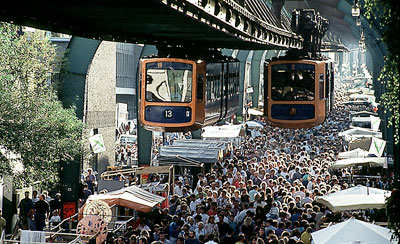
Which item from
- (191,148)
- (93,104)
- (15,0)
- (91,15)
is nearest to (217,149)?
(191,148)

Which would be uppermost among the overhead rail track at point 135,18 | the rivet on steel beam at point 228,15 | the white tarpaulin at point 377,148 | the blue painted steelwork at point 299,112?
the rivet on steel beam at point 228,15

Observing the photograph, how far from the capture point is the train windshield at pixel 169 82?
72.6ft

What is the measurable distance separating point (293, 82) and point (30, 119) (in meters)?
9.83

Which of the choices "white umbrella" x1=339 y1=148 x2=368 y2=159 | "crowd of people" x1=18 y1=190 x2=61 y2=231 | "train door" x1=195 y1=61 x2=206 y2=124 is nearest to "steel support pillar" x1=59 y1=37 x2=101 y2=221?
"crowd of people" x1=18 y1=190 x2=61 y2=231

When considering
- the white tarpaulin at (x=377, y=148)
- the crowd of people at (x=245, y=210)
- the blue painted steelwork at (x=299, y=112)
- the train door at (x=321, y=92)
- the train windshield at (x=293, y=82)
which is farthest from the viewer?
the white tarpaulin at (x=377, y=148)

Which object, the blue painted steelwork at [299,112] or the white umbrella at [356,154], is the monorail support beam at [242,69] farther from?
the blue painted steelwork at [299,112]

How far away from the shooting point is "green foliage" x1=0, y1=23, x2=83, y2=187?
1869 centimetres

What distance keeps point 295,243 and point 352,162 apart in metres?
11.4

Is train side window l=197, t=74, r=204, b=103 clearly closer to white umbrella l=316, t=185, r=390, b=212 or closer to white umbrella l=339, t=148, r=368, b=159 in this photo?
white umbrella l=316, t=185, r=390, b=212

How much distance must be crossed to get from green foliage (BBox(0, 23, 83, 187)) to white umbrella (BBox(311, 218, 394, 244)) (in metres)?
7.06

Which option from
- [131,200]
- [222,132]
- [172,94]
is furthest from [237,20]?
[222,132]

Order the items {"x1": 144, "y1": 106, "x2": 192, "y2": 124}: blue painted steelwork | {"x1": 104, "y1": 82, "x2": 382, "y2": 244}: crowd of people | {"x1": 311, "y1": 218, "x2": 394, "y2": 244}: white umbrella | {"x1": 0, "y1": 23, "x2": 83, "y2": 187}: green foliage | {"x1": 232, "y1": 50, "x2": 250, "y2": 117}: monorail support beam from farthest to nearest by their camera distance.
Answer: {"x1": 232, "y1": 50, "x2": 250, "y2": 117}: monorail support beam
{"x1": 144, "y1": 106, "x2": 192, "y2": 124}: blue painted steelwork
{"x1": 0, "y1": 23, "x2": 83, "y2": 187}: green foliage
{"x1": 104, "y1": 82, "x2": 382, "y2": 244}: crowd of people
{"x1": 311, "y1": 218, "x2": 394, "y2": 244}: white umbrella

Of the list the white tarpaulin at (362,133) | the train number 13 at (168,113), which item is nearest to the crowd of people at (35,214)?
the train number 13 at (168,113)

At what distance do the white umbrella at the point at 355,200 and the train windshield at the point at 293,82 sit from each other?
8.31 meters
